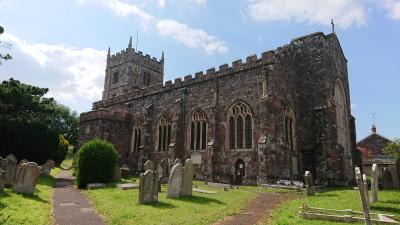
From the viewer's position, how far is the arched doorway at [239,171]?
20141 mm

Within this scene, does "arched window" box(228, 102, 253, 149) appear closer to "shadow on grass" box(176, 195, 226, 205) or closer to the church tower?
"shadow on grass" box(176, 195, 226, 205)

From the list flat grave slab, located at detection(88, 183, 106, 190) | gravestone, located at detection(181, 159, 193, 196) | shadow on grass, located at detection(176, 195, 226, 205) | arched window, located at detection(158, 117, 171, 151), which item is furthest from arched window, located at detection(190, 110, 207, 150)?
shadow on grass, located at detection(176, 195, 226, 205)

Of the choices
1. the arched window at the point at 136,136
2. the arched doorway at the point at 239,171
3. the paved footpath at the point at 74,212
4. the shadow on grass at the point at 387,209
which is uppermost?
the arched window at the point at 136,136

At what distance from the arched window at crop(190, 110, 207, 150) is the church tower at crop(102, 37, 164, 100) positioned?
18.1 m

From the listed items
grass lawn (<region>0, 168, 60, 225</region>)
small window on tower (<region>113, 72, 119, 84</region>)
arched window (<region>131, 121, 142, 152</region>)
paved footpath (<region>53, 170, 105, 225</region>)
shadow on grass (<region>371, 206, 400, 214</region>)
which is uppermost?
small window on tower (<region>113, 72, 119, 84</region>)

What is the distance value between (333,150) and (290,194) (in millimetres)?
6320

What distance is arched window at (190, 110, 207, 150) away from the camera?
23.5m

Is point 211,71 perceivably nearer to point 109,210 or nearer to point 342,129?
point 342,129

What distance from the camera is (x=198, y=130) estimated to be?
2408 centimetres

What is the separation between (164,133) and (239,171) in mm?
9111

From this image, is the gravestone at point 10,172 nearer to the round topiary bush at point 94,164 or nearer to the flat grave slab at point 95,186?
the round topiary bush at point 94,164

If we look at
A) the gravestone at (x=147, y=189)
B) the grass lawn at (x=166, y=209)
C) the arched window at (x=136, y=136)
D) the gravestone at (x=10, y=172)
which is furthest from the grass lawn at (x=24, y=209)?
the arched window at (x=136, y=136)

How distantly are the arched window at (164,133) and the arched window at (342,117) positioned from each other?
1364 centimetres

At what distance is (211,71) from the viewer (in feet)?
78.3
